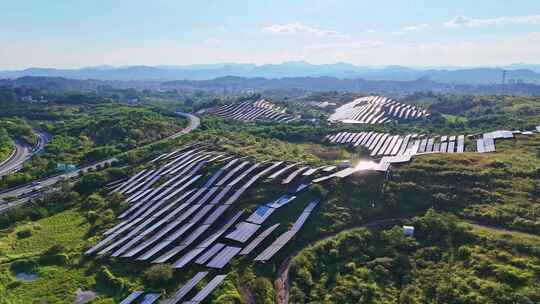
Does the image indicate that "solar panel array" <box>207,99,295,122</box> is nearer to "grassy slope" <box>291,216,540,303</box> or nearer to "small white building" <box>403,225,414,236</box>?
"small white building" <box>403,225,414,236</box>

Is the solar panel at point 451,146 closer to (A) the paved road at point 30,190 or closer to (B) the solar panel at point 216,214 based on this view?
(B) the solar panel at point 216,214

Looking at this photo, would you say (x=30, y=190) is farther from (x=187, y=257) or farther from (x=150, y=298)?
(x=150, y=298)

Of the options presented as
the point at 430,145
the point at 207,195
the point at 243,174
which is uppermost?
the point at 430,145

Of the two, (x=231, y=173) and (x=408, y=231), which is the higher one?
(x=231, y=173)

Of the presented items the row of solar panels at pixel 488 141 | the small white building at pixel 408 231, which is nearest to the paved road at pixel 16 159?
the small white building at pixel 408 231

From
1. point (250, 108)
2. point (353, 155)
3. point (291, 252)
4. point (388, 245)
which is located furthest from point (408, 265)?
point (250, 108)

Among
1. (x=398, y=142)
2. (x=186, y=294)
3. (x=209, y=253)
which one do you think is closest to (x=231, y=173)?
(x=209, y=253)

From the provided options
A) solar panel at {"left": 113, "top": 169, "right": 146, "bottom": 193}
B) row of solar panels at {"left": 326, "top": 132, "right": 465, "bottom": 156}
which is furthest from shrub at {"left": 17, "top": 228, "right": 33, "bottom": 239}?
row of solar panels at {"left": 326, "top": 132, "right": 465, "bottom": 156}
